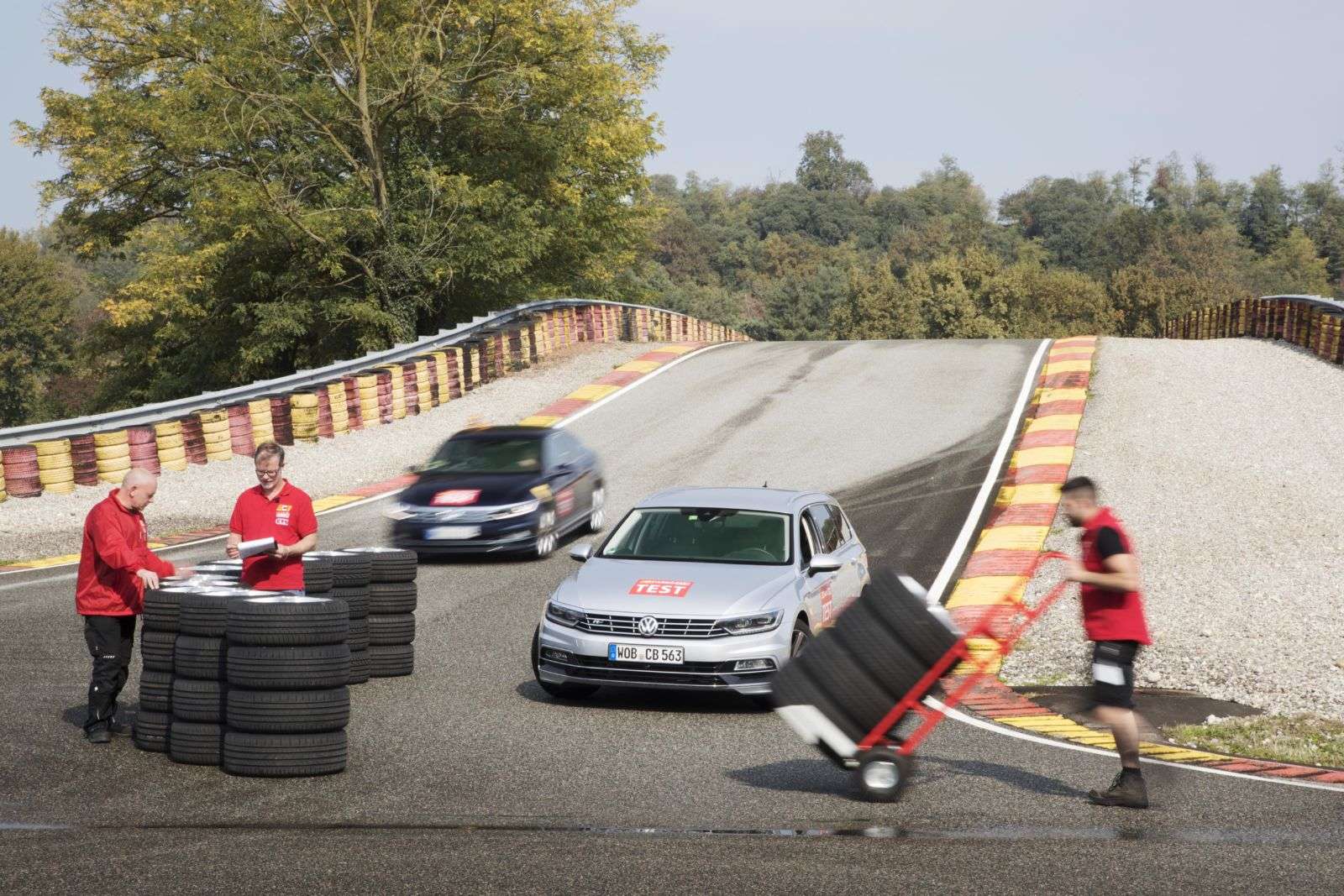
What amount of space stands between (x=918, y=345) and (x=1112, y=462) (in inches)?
594

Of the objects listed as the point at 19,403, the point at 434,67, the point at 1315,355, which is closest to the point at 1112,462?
the point at 1315,355

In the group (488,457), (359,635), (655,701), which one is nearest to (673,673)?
(655,701)

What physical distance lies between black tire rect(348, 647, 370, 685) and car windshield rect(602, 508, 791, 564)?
2.03 metres

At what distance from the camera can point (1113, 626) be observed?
747 centimetres

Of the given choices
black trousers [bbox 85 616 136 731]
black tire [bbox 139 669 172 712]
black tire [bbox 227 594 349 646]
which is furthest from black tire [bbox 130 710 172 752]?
black tire [bbox 227 594 349 646]

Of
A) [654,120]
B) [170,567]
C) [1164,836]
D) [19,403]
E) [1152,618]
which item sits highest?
[654,120]

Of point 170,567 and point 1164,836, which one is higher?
point 170,567

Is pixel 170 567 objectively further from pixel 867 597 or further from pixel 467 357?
pixel 467 357

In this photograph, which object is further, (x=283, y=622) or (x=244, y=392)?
(x=244, y=392)

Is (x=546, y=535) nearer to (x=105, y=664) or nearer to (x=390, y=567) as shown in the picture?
(x=390, y=567)

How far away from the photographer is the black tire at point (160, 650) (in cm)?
882

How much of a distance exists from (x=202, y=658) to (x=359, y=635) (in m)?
2.46

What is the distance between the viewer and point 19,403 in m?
85.8

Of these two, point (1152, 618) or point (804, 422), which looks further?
point (804, 422)
